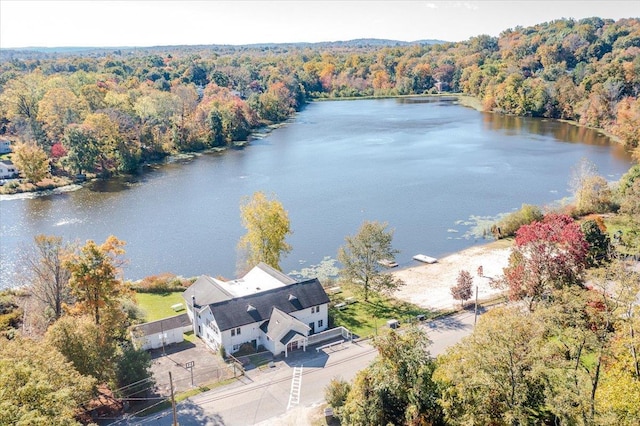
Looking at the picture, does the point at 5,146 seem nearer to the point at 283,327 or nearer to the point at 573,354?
the point at 283,327

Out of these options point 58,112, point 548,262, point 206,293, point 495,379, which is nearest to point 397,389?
point 495,379

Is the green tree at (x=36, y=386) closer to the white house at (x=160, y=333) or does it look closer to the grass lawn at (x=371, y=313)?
the white house at (x=160, y=333)

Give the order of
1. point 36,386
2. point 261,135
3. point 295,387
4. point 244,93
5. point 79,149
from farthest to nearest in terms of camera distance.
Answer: point 244,93 → point 261,135 → point 79,149 → point 295,387 → point 36,386

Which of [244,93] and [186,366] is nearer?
[186,366]

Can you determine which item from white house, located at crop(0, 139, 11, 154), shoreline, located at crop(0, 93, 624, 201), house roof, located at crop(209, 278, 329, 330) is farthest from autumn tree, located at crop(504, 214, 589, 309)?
white house, located at crop(0, 139, 11, 154)

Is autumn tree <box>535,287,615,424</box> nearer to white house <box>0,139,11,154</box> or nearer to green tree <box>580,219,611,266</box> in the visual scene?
green tree <box>580,219,611,266</box>

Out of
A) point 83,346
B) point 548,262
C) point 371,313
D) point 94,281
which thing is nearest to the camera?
point 83,346

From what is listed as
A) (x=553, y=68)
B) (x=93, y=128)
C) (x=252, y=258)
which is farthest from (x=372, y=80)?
(x=252, y=258)

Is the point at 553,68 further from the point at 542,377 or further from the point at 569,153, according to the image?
the point at 542,377

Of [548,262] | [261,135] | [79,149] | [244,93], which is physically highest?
[244,93]
